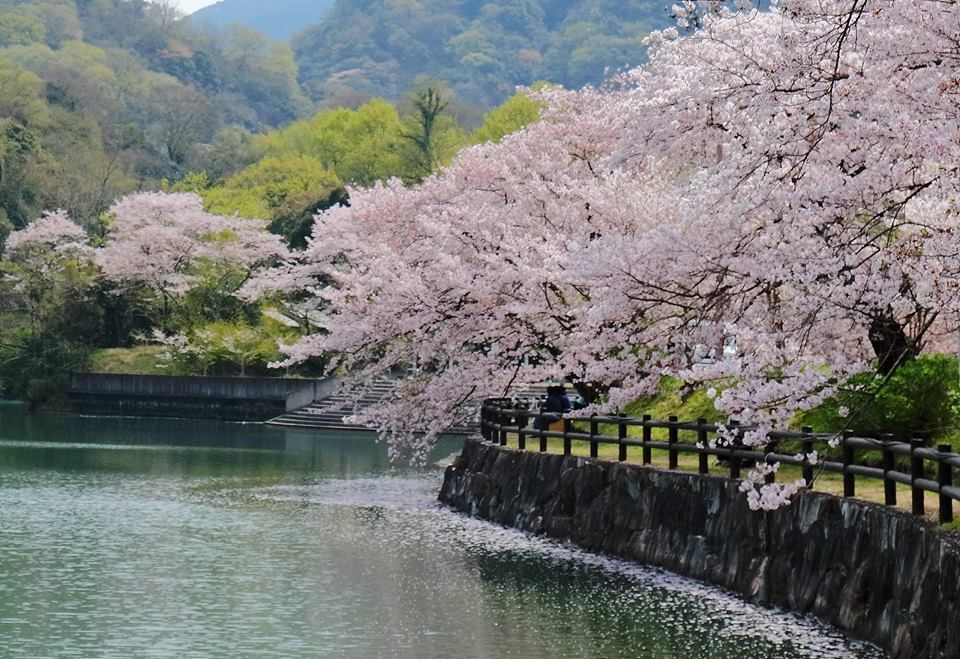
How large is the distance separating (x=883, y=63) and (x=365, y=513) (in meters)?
16.9

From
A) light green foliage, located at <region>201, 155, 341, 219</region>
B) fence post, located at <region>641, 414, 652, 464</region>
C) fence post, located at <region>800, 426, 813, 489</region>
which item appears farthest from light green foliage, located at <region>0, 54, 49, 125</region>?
fence post, located at <region>800, 426, 813, 489</region>

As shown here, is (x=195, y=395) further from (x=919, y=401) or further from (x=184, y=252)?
(x=919, y=401)

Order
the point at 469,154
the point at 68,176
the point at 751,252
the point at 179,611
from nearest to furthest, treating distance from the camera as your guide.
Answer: the point at 179,611
the point at 751,252
the point at 469,154
the point at 68,176

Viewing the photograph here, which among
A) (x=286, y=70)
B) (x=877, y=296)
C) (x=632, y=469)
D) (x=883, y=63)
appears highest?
(x=286, y=70)

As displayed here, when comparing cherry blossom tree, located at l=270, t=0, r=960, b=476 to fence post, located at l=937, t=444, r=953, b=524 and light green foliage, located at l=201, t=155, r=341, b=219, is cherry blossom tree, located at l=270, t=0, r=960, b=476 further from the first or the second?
light green foliage, located at l=201, t=155, r=341, b=219

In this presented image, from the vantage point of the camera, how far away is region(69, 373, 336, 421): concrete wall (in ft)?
210

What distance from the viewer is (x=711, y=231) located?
20125 millimetres

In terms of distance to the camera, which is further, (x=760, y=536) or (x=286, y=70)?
(x=286, y=70)

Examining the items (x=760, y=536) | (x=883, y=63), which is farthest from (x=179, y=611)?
(x=883, y=63)

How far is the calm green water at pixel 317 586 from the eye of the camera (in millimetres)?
15750

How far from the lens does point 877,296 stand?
14.4 meters

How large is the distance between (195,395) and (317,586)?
46.5 metres

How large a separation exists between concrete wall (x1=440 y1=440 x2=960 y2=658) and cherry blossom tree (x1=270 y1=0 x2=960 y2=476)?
1327 mm

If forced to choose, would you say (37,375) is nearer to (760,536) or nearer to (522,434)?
(522,434)
